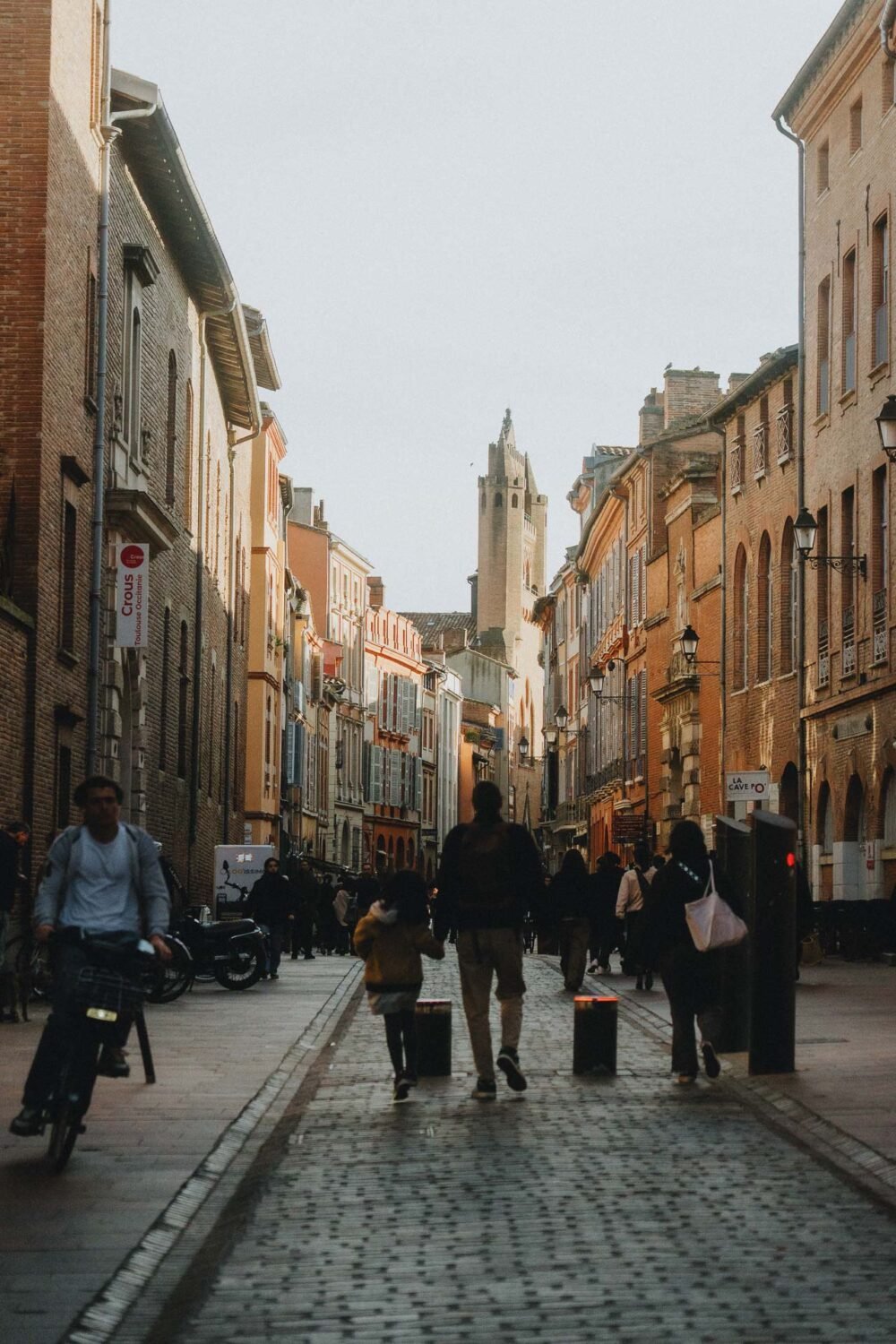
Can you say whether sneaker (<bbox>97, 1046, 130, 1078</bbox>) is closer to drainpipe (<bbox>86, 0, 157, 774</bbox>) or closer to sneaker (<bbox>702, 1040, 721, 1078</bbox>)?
sneaker (<bbox>702, 1040, 721, 1078</bbox>)

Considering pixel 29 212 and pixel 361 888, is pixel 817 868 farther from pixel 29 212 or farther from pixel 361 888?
pixel 29 212

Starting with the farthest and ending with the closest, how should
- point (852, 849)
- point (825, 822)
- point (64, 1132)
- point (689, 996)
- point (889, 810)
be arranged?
point (825, 822) → point (852, 849) → point (889, 810) → point (689, 996) → point (64, 1132)

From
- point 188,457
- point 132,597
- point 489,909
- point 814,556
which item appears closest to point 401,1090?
point 489,909

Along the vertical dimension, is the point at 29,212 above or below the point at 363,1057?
above

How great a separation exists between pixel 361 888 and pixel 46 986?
2485cm

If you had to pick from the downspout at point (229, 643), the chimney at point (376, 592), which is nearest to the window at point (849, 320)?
the downspout at point (229, 643)

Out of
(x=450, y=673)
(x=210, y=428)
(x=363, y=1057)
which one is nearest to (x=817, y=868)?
(x=210, y=428)

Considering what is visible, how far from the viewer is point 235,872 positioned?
39719mm

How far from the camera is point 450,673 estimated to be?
128125 millimetres

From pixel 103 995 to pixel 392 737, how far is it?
9653 centimetres

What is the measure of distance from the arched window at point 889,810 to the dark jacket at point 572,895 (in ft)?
30.2

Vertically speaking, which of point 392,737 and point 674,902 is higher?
point 392,737

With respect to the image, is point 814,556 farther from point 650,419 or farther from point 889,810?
point 650,419

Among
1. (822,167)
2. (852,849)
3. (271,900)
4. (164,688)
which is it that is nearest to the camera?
(271,900)
